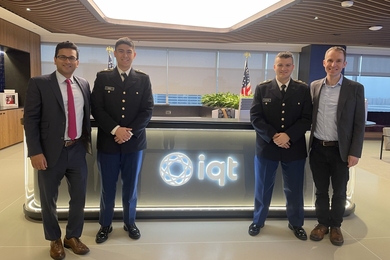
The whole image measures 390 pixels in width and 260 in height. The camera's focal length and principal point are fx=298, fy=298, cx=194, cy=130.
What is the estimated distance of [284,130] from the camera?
274 cm

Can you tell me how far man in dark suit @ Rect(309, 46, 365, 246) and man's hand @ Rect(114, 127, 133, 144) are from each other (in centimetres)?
169

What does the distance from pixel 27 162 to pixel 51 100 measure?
1.25 metres

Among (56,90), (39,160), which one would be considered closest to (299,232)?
(39,160)

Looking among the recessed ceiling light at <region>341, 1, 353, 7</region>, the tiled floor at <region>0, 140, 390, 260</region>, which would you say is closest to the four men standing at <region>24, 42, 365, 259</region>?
the tiled floor at <region>0, 140, 390, 260</region>

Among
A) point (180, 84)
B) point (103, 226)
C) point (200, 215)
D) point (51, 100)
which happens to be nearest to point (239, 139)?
point (200, 215)

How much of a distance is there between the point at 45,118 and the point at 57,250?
1058mm

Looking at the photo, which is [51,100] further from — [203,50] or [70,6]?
[203,50]

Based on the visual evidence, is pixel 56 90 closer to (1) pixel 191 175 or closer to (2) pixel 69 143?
(2) pixel 69 143

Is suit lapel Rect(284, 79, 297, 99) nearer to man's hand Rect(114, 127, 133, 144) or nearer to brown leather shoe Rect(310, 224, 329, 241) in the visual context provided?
brown leather shoe Rect(310, 224, 329, 241)

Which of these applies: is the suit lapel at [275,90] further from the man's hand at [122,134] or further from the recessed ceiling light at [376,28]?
the recessed ceiling light at [376,28]

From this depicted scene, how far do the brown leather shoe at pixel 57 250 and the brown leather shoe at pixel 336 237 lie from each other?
93.0 inches

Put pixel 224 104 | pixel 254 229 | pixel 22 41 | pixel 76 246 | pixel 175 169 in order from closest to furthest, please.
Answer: pixel 76 246, pixel 254 229, pixel 175 169, pixel 224 104, pixel 22 41

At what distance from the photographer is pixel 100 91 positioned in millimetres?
2596

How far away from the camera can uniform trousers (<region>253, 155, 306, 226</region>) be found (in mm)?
2809
